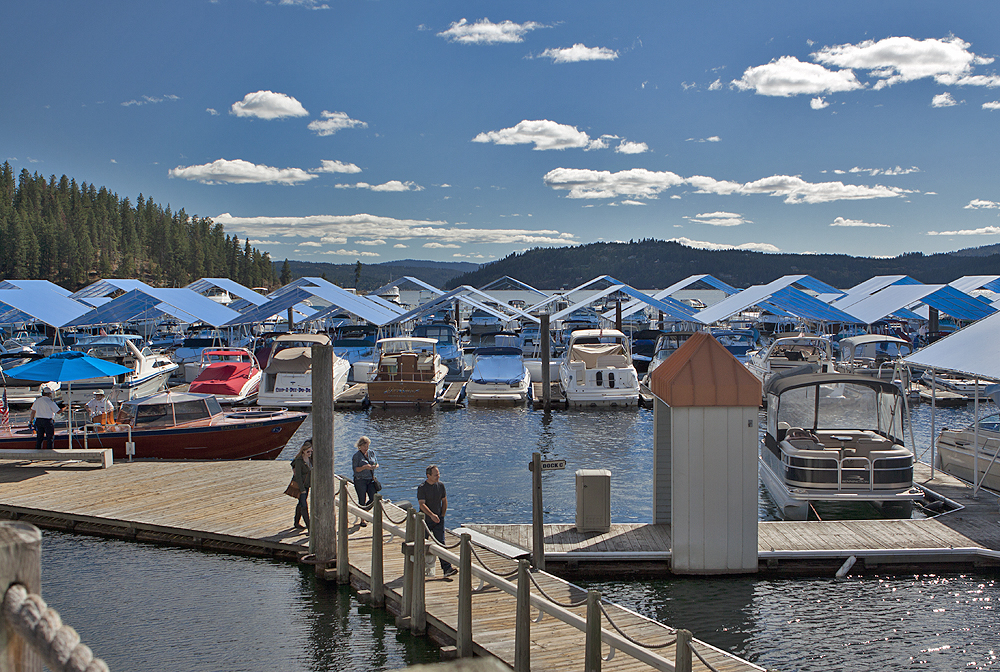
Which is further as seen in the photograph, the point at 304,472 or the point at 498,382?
the point at 498,382

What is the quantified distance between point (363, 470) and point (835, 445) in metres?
9.03

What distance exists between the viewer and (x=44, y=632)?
245 cm

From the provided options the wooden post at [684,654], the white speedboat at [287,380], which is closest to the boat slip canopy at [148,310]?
the white speedboat at [287,380]

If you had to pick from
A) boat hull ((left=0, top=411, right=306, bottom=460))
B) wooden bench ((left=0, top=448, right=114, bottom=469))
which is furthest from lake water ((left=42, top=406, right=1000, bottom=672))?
boat hull ((left=0, top=411, right=306, bottom=460))

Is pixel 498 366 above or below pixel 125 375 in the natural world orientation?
above

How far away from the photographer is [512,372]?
2997 cm

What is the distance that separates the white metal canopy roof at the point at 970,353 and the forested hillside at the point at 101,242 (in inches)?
5097

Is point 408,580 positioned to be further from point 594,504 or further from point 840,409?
point 840,409

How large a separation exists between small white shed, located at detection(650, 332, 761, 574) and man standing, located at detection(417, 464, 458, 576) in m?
3.29

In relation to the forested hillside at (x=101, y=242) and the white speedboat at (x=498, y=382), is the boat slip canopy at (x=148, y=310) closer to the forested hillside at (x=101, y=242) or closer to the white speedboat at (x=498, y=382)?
the white speedboat at (x=498, y=382)

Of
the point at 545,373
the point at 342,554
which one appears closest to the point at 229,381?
the point at 545,373

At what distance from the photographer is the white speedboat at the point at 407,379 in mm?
28016

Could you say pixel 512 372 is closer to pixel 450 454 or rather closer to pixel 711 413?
pixel 450 454

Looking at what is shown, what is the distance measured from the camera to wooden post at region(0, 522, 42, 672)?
2520 millimetres
